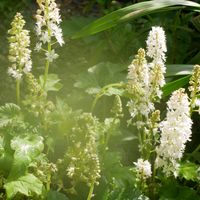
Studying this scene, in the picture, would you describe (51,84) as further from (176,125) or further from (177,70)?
(176,125)

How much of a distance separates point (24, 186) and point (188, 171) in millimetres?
762

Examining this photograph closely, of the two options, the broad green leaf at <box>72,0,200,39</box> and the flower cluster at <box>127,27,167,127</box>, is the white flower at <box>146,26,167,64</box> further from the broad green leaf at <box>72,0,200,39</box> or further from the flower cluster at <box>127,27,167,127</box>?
the broad green leaf at <box>72,0,200,39</box>

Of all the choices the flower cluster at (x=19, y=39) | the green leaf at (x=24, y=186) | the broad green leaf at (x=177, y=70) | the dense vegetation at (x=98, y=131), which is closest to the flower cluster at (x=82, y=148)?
the dense vegetation at (x=98, y=131)

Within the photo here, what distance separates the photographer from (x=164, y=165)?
2.37m

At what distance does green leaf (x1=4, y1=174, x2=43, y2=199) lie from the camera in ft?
7.27

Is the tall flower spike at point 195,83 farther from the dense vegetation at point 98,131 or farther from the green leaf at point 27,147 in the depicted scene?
the green leaf at point 27,147

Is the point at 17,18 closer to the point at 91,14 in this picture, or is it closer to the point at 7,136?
the point at 7,136

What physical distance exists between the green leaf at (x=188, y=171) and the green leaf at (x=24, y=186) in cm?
66

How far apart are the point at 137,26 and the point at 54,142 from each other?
6.95 feet

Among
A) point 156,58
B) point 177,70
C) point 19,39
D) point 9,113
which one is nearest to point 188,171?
point 156,58

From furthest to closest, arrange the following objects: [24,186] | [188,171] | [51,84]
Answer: [51,84] < [188,171] < [24,186]

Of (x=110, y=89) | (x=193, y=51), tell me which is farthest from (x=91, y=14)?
→ (x=110, y=89)

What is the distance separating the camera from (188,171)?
253cm

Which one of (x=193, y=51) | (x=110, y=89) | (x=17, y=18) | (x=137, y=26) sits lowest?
(x=110, y=89)
